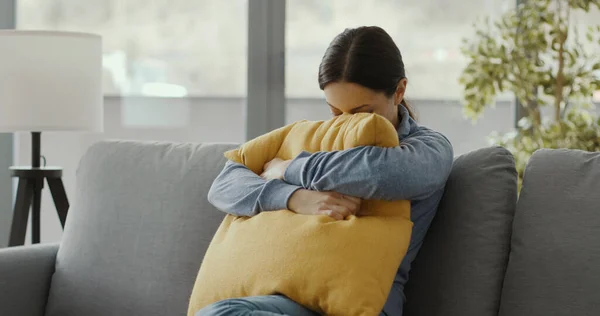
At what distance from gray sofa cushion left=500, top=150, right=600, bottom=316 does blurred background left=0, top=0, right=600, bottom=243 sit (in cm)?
187

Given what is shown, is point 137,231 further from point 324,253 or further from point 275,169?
point 324,253

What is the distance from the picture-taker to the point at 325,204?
1840 millimetres

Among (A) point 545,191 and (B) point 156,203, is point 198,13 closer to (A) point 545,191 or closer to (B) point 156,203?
(B) point 156,203

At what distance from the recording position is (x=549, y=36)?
11.8 feet

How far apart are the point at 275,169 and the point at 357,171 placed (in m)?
0.28

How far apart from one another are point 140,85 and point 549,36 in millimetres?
1762

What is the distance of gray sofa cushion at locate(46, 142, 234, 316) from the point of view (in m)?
2.35

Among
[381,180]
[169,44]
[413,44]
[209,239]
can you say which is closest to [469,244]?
[381,180]

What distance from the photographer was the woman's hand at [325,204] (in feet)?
5.99

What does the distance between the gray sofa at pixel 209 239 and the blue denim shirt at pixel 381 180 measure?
89mm

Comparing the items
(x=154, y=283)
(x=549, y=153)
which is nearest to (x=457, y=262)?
(x=549, y=153)

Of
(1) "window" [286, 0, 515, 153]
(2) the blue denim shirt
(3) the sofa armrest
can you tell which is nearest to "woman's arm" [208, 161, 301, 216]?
(2) the blue denim shirt

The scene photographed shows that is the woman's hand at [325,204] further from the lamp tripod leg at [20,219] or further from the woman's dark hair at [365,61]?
the lamp tripod leg at [20,219]

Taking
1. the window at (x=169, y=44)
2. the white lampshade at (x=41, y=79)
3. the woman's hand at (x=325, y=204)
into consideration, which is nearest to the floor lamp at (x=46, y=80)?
the white lampshade at (x=41, y=79)
